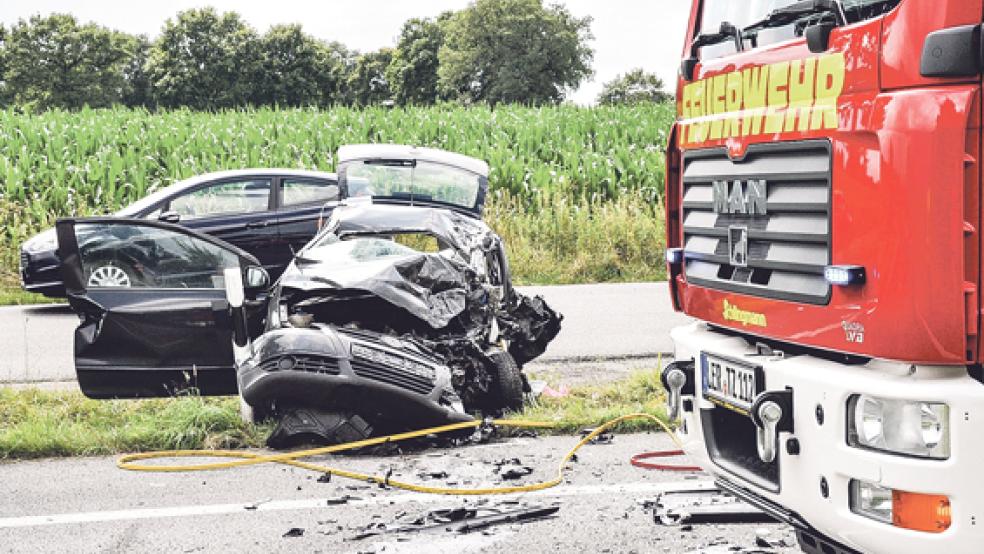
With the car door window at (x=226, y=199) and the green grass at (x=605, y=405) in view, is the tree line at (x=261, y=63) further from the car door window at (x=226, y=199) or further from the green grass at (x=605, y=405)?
the green grass at (x=605, y=405)

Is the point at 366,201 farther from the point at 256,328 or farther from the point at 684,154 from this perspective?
the point at 684,154

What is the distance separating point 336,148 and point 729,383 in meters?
18.4

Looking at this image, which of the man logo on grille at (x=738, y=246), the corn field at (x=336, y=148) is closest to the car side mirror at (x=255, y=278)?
the man logo on grille at (x=738, y=246)

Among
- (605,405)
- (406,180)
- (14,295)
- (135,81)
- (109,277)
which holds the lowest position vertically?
(605,405)

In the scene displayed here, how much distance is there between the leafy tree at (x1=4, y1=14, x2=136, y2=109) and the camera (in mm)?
96500

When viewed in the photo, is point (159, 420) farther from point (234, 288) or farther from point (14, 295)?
point (14, 295)

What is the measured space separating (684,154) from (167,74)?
321ft

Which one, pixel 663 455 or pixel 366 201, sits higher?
pixel 366 201

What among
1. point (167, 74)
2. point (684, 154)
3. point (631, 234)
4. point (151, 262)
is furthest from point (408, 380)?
point (167, 74)

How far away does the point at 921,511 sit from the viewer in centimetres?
311

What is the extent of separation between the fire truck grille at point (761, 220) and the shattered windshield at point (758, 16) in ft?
1.32

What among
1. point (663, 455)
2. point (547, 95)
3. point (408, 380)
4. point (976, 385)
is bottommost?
point (663, 455)

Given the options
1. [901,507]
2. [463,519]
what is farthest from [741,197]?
[463,519]

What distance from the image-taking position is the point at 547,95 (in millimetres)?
102312
